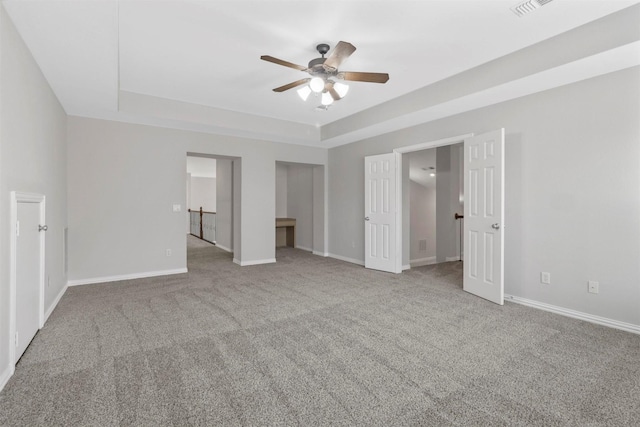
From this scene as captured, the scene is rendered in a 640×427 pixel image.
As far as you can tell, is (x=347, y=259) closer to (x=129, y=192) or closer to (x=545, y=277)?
(x=545, y=277)

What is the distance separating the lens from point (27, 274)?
2.53 m

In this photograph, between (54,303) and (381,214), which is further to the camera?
(381,214)

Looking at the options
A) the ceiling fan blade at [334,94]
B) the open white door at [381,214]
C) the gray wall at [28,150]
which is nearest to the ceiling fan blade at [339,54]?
the ceiling fan blade at [334,94]

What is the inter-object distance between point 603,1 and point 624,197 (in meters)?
1.75

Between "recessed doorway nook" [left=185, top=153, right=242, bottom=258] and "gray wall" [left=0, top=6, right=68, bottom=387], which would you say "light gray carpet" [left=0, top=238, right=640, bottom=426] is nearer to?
"gray wall" [left=0, top=6, right=68, bottom=387]

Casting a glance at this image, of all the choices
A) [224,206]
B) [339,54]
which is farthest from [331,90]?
[224,206]

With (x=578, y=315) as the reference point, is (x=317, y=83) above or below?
above

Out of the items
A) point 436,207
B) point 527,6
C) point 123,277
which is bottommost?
point 123,277

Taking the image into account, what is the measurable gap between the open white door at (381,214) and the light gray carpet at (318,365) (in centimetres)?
154

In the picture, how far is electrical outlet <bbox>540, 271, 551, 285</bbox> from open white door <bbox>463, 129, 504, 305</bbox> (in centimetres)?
41

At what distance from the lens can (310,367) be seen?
2211 millimetres

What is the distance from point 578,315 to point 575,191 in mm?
1305

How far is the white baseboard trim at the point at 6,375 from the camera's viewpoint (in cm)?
195

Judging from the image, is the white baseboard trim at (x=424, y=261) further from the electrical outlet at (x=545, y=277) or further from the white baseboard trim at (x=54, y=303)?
the white baseboard trim at (x=54, y=303)
